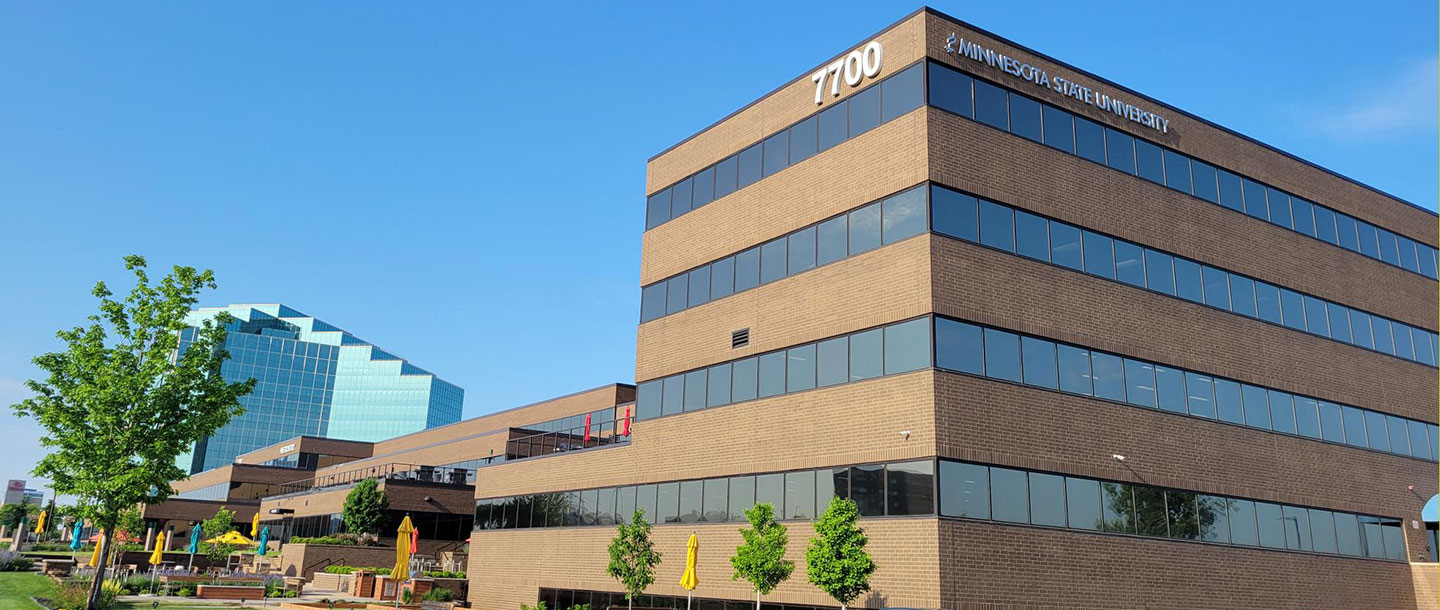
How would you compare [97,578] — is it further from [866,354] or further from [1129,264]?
[1129,264]

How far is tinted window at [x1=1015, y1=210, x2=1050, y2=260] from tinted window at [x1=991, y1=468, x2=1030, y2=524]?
20.2ft

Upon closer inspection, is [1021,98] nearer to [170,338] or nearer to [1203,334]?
[1203,334]

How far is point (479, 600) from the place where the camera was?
133 ft

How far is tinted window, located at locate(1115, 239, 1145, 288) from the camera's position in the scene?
2817cm

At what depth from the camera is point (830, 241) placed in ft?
92.0

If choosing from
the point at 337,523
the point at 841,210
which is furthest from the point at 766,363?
the point at 337,523

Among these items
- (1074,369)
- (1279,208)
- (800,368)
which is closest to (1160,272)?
(1074,369)

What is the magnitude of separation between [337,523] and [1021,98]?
5413 centimetres

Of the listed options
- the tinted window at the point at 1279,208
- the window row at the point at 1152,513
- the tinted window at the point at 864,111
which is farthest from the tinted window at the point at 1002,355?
the tinted window at the point at 1279,208

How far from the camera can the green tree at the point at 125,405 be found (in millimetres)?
26453

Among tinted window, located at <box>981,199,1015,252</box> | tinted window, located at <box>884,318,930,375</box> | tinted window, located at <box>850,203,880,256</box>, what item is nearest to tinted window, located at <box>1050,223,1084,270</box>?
tinted window, located at <box>981,199,1015,252</box>

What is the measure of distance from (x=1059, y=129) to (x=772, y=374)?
11.1m

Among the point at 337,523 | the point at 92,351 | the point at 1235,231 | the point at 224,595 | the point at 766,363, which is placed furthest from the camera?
the point at 337,523

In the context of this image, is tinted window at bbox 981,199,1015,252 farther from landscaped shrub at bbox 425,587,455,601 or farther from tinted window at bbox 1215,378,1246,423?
landscaped shrub at bbox 425,587,455,601
